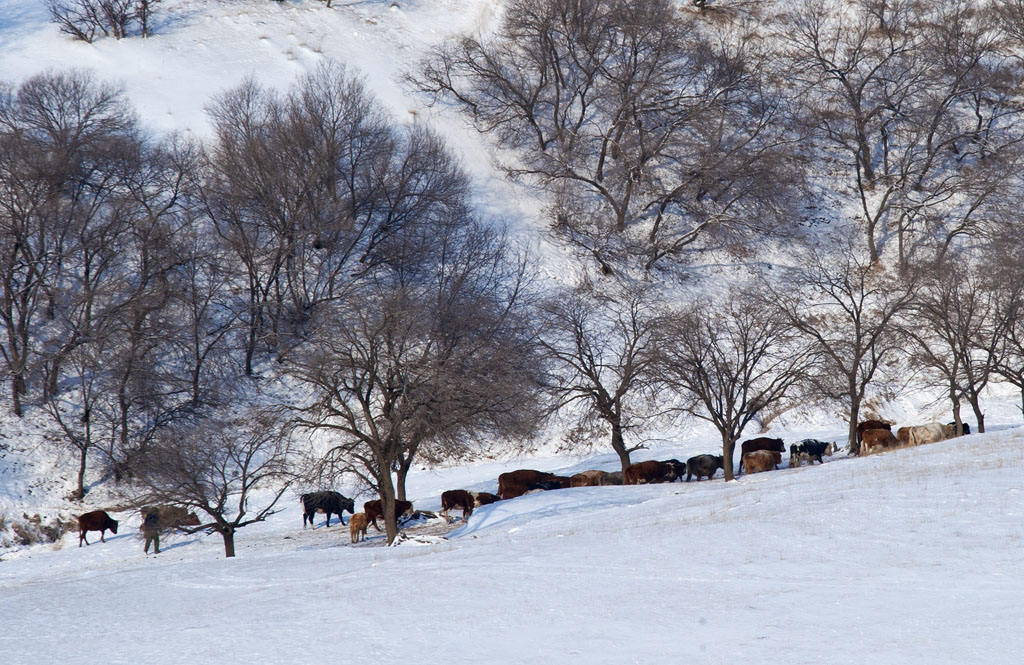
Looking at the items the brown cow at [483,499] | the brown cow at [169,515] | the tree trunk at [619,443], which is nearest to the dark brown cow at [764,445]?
the tree trunk at [619,443]

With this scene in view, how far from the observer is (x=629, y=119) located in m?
53.3

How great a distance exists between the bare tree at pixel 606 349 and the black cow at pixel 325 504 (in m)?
8.30

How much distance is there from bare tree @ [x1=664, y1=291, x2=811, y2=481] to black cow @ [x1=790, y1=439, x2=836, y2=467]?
5.73 ft

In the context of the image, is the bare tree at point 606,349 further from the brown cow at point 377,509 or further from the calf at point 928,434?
the calf at point 928,434

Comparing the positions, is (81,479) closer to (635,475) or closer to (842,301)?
(635,475)

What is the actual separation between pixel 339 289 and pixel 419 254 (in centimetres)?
506

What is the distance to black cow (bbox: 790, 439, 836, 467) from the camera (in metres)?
30.1

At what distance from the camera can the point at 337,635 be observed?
10.6m

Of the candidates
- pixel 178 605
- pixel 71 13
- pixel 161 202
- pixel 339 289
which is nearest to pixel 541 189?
pixel 339 289

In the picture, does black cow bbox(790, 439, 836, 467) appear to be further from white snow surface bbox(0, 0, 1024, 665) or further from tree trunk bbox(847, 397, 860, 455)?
white snow surface bbox(0, 0, 1024, 665)

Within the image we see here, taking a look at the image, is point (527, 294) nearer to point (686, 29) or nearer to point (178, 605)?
point (686, 29)

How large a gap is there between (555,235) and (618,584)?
127 feet

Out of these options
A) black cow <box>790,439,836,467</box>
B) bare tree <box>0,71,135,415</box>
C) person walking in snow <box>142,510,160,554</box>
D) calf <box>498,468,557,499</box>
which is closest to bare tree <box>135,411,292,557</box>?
person walking in snow <box>142,510,160,554</box>

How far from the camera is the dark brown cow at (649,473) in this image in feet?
98.7
